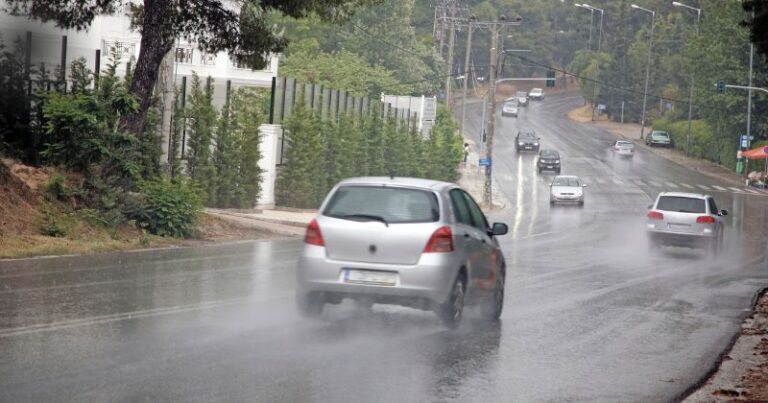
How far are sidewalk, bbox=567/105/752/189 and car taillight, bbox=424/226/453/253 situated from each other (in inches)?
3004

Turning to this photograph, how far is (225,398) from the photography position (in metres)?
8.83

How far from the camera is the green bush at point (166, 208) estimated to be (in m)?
24.7

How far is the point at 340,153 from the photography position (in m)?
47.4

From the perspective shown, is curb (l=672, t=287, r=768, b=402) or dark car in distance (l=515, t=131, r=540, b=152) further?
dark car in distance (l=515, t=131, r=540, b=152)

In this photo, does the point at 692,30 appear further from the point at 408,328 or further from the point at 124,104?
the point at 408,328

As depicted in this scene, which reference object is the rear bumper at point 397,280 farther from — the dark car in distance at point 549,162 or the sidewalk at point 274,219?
the dark car in distance at point 549,162

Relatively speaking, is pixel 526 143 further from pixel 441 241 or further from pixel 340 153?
pixel 441 241

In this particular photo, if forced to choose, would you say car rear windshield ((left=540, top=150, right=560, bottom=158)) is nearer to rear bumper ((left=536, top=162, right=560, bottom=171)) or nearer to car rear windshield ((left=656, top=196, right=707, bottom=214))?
rear bumper ((left=536, top=162, right=560, bottom=171))

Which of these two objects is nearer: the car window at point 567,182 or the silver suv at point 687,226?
the silver suv at point 687,226

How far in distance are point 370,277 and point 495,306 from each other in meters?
2.39

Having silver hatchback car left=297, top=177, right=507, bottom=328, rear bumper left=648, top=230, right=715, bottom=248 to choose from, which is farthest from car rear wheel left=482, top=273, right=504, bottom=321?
rear bumper left=648, top=230, right=715, bottom=248

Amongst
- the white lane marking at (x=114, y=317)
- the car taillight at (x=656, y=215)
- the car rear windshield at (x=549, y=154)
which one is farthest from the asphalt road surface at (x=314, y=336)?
the car rear windshield at (x=549, y=154)

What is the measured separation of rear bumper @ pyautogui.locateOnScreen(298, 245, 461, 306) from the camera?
42.5ft

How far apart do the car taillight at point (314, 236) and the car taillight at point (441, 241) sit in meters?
1.16
